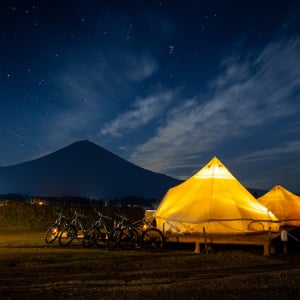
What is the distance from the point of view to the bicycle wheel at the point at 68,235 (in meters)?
13.7

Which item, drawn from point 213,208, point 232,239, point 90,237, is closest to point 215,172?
point 213,208

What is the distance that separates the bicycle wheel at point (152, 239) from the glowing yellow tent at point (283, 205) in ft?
23.3

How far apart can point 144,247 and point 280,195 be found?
9.14 m

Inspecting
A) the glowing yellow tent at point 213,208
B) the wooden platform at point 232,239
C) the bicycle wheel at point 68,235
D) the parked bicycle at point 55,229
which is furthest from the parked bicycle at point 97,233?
the wooden platform at point 232,239

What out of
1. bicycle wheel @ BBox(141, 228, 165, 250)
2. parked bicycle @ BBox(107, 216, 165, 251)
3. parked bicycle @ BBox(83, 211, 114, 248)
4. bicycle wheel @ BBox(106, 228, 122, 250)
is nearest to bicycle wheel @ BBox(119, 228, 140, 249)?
parked bicycle @ BBox(107, 216, 165, 251)

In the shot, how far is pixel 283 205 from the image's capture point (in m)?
19.1

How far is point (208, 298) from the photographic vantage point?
20.5 feet

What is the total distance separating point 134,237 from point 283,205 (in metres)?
8.63

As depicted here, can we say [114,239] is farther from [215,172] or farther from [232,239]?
[215,172]

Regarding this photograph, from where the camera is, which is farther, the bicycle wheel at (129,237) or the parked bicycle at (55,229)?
the parked bicycle at (55,229)

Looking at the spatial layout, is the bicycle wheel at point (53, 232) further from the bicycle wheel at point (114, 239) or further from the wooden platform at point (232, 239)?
the wooden platform at point (232, 239)

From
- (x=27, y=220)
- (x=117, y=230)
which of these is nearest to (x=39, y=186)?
(x=27, y=220)

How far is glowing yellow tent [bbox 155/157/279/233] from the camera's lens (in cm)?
1349

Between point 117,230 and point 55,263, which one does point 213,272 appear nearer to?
point 55,263
